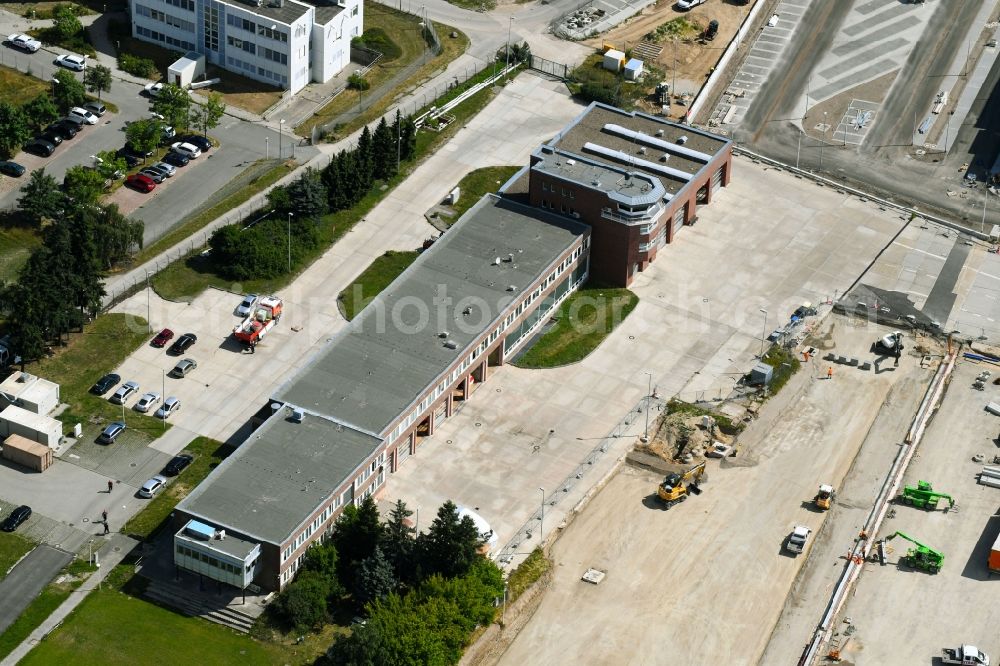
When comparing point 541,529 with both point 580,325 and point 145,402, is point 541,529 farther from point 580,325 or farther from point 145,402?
point 145,402

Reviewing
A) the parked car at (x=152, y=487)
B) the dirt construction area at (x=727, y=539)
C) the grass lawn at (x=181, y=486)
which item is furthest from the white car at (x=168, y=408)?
the dirt construction area at (x=727, y=539)

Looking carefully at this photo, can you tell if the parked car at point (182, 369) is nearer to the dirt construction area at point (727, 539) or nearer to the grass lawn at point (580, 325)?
the grass lawn at point (580, 325)

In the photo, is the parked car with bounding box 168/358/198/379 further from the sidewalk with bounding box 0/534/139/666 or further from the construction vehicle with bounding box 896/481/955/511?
the construction vehicle with bounding box 896/481/955/511

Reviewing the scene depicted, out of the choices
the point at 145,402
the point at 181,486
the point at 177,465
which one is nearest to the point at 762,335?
the point at 177,465

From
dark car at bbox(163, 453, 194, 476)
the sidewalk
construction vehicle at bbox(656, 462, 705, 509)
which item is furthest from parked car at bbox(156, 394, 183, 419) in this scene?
construction vehicle at bbox(656, 462, 705, 509)

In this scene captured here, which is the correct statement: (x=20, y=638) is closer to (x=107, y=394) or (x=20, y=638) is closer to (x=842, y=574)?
(x=107, y=394)
